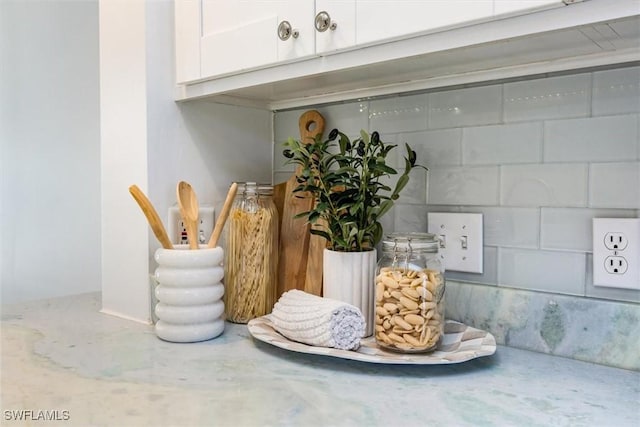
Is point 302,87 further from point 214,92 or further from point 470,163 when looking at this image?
point 470,163

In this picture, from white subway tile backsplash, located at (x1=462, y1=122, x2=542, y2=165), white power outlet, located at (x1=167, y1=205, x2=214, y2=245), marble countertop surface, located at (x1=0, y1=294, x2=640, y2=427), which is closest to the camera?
marble countertop surface, located at (x1=0, y1=294, x2=640, y2=427)

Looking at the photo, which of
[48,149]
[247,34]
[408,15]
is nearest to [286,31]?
[247,34]

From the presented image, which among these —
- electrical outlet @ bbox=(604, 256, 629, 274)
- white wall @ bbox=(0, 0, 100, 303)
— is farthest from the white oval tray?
white wall @ bbox=(0, 0, 100, 303)

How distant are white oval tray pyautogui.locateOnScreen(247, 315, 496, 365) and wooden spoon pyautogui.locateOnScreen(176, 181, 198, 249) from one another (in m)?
0.23

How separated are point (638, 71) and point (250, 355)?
787 millimetres

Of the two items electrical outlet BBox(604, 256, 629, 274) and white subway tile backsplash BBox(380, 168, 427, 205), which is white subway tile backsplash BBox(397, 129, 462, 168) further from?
electrical outlet BBox(604, 256, 629, 274)

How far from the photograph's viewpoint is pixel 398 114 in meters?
1.13

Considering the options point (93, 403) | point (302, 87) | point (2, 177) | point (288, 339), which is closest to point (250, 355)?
point (288, 339)

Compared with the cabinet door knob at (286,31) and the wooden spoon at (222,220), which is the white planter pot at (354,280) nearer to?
the wooden spoon at (222,220)

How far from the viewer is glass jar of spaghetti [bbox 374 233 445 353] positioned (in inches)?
33.3

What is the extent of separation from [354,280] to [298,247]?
240 millimetres

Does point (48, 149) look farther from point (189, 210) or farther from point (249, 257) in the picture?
point (249, 257)

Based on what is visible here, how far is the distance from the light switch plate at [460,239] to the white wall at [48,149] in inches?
55.4

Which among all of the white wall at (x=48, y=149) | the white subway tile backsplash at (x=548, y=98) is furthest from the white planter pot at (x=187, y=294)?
the white wall at (x=48, y=149)
